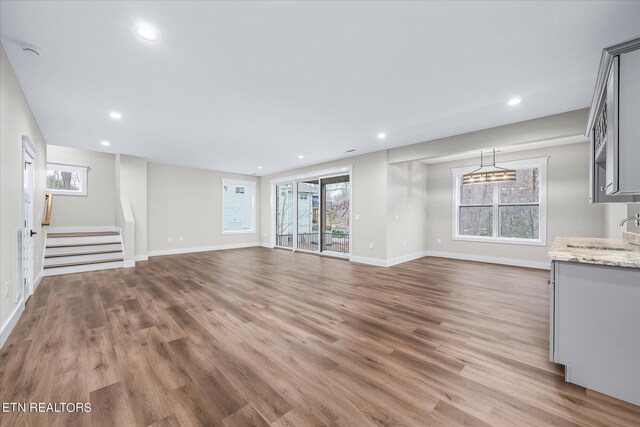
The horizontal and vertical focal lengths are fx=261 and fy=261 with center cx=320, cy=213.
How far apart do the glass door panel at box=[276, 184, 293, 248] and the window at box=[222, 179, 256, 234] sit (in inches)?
41.1

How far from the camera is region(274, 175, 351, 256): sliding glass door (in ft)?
24.0

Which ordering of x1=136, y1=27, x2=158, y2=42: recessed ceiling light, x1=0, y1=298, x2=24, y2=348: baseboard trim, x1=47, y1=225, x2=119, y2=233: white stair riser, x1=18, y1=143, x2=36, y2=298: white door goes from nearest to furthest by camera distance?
x1=136, y1=27, x2=158, y2=42: recessed ceiling light
x1=0, y1=298, x2=24, y2=348: baseboard trim
x1=18, y1=143, x2=36, y2=298: white door
x1=47, y1=225, x2=119, y2=233: white stair riser

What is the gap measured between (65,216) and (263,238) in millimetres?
5235

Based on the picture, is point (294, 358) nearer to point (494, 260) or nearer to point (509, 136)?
point (509, 136)

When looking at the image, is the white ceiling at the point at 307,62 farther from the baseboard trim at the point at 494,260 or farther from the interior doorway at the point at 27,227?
the baseboard trim at the point at 494,260

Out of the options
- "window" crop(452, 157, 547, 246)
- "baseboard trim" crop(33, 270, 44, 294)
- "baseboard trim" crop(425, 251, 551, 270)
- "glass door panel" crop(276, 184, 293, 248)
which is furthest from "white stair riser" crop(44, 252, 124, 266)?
"window" crop(452, 157, 547, 246)

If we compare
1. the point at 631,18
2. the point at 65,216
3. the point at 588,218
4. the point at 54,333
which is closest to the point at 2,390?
the point at 54,333

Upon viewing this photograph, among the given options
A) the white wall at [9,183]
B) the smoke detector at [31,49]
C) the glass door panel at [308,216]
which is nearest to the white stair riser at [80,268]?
the white wall at [9,183]

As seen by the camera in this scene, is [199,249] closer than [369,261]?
No

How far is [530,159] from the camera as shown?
18.8 ft

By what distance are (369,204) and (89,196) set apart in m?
6.96

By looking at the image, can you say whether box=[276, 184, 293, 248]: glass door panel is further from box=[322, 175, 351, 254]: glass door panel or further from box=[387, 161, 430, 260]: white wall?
box=[387, 161, 430, 260]: white wall

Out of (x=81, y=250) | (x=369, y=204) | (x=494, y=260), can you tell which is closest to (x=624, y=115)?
(x=369, y=204)

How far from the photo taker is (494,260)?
Result: 618cm
